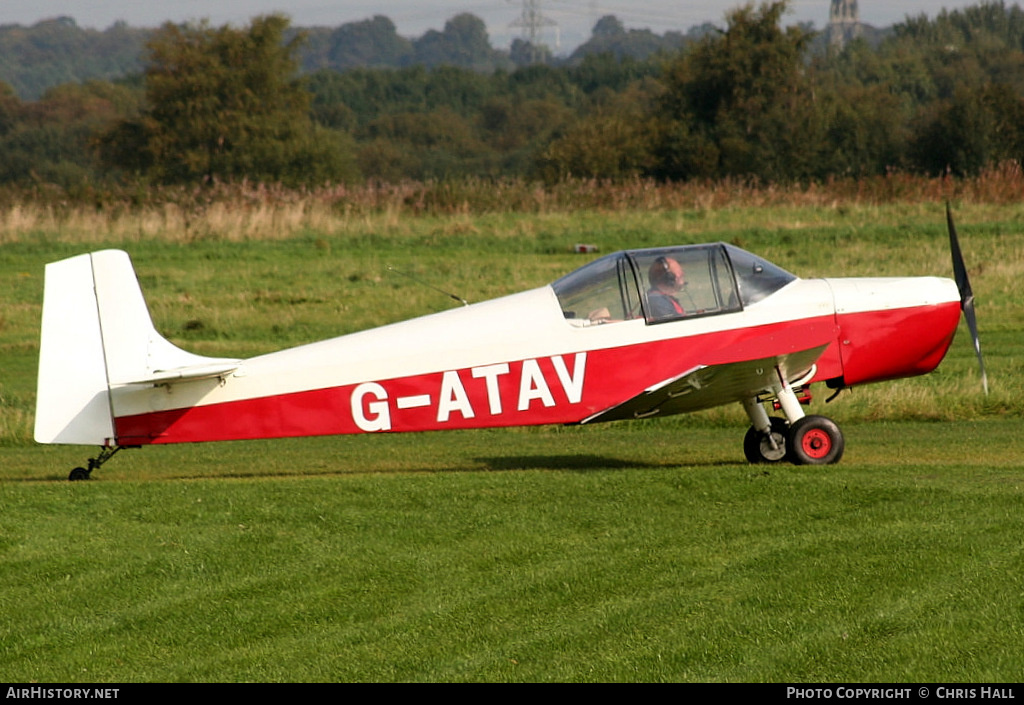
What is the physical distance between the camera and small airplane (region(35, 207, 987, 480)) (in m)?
9.74

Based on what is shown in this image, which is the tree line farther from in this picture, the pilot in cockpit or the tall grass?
the pilot in cockpit

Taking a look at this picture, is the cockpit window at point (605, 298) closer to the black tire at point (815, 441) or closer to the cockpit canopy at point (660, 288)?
the cockpit canopy at point (660, 288)

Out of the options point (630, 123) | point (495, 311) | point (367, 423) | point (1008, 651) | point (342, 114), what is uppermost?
point (342, 114)

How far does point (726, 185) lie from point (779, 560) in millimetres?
29537

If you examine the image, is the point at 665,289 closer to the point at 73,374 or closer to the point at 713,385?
the point at 713,385

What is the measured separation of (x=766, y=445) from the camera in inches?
412

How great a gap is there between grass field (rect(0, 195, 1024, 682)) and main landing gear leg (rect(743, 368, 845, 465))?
37 cm

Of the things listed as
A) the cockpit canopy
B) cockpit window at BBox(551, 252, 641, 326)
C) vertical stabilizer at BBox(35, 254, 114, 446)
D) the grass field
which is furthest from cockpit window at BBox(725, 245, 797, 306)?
vertical stabilizer at BBox(35, 254, 114, 446)

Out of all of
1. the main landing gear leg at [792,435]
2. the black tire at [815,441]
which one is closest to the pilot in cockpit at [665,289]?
the main landing gear leg at [792,435]

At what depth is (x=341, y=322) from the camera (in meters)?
21.4

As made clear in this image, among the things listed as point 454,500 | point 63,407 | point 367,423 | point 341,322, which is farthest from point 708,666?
point 341,322

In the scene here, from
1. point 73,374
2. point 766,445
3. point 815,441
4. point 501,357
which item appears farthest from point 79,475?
point 815,441

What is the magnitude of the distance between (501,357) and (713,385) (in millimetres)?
1647

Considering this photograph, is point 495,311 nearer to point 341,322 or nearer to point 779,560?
point 779,560
